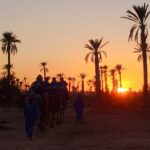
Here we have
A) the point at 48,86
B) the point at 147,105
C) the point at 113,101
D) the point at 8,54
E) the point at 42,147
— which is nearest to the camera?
the point at 42,147

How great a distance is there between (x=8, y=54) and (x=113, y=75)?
75739 millimetres

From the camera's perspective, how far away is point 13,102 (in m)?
89.6

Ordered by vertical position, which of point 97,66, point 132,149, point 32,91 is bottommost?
point 132,149

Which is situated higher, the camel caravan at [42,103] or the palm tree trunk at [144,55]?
the palm tree trunk at [144,55]

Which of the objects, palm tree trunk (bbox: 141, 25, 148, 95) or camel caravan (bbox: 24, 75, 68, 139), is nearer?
camel caravan (bbox: 24, 75, 68, 139)

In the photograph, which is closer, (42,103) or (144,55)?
(42,103)

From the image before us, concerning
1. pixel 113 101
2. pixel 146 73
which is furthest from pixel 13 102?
pixel 146 73

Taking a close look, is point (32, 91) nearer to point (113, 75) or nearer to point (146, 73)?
→ point (146, 73)

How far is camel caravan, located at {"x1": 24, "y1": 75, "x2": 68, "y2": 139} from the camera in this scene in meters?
25.2

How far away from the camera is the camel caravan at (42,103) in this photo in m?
25.2

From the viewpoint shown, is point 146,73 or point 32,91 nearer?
point 32,91

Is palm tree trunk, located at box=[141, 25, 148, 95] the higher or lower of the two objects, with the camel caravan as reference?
higher

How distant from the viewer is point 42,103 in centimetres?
2712

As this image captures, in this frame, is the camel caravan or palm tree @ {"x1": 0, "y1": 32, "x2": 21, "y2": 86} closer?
the camel caravan
